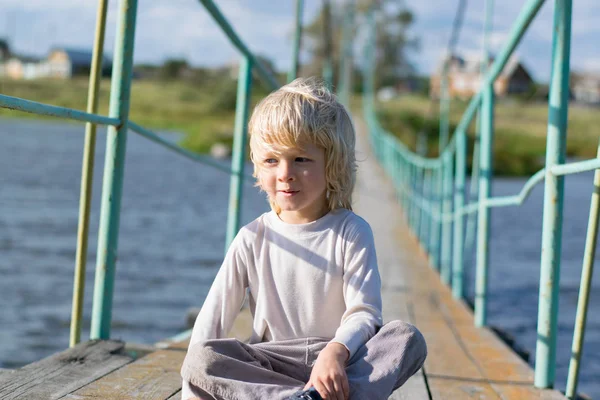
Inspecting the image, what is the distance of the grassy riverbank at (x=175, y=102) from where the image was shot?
33375mm

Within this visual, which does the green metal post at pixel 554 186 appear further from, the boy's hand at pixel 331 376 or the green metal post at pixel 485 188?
the green metal post at pixel 485 188

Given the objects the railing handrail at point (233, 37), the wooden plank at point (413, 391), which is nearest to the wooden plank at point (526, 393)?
the wooden plank at point (413, 391)

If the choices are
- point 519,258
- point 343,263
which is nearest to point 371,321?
point 343,263

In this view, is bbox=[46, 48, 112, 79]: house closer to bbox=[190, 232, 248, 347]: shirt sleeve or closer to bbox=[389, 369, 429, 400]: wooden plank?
bbox=[389, 369, 429, 400]: wooden plank

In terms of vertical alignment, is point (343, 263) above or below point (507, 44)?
below

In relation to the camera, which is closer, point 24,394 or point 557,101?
point 24,394

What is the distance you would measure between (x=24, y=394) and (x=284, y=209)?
0.57m

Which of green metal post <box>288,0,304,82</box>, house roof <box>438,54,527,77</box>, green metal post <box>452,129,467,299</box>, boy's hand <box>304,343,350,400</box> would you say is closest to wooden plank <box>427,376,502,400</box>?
boy's hand <box>304,343,350,400</box>

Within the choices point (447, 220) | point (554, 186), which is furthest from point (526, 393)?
point (447, 220)

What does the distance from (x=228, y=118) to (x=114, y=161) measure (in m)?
38.5

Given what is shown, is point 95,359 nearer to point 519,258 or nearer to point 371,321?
point 371,321

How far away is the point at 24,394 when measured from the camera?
5.13ft

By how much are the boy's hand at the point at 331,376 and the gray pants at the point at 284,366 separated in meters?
0.05

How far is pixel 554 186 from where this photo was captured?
1842 millimetres
